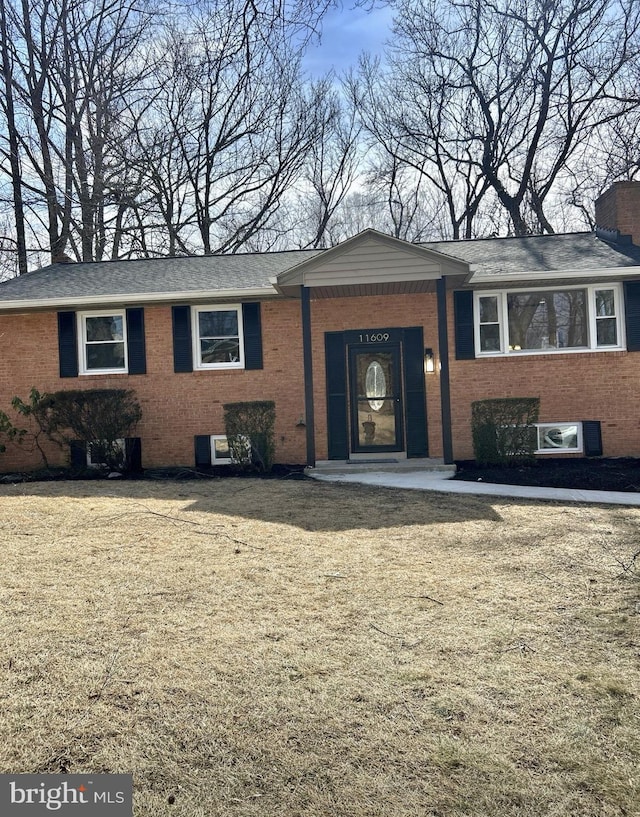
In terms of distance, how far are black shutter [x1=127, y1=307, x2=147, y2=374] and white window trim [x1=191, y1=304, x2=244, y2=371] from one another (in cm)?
97

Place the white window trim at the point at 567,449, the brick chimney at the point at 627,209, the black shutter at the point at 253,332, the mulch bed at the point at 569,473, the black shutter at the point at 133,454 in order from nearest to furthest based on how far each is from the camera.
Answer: the mulch bed at the point at 569,473, the black shutter at the point at 133,454, the white window trim at the point at 567,449, the black shutter at the point at 253,332, the brick chimney at the point at 627,209

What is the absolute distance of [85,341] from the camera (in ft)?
37.5

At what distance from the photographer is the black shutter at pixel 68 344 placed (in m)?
11.3

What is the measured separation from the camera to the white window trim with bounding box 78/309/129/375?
11.3m

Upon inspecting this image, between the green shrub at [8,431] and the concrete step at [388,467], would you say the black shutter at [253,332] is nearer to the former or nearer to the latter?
the concrete step at [388,467]

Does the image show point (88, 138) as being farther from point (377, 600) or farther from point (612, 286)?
point (377, 600)

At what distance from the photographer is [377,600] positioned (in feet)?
12.9

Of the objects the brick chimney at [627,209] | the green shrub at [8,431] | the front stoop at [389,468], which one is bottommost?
the front stoop at [389,468]

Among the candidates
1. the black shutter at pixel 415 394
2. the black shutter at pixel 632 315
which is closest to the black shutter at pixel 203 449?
the black shutter at pixel 415 394

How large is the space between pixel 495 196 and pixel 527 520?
2005cm

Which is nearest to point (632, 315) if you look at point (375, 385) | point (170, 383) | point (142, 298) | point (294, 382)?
point (375, 385)

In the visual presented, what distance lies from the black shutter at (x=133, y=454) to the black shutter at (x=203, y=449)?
104cm
